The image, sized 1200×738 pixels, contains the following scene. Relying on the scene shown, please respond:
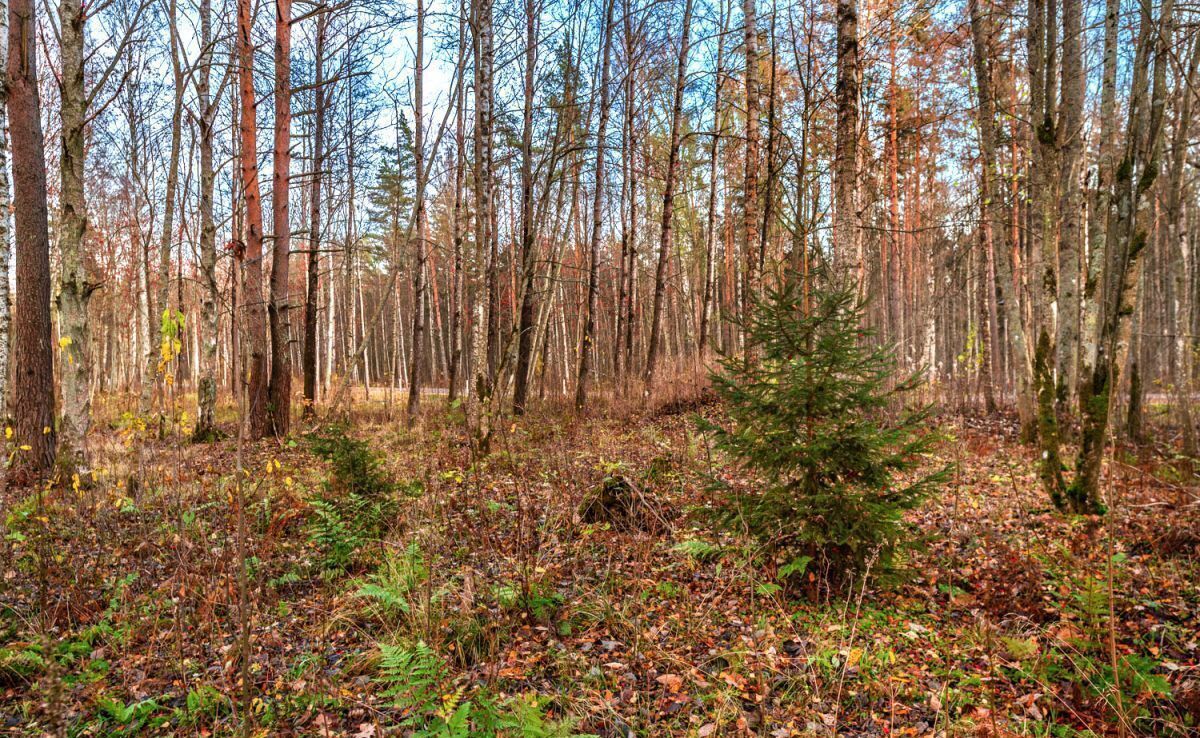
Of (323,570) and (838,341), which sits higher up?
(838,341)

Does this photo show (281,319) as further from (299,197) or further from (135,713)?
(299,197)

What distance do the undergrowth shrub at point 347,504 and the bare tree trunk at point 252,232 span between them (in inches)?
121

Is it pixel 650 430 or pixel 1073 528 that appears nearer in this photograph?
pixel 1073 528

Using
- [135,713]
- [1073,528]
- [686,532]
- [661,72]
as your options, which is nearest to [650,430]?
[686,532]

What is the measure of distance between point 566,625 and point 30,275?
745 cm

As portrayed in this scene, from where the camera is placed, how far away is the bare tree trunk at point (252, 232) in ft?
26.4

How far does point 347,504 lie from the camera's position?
5293 millimetres

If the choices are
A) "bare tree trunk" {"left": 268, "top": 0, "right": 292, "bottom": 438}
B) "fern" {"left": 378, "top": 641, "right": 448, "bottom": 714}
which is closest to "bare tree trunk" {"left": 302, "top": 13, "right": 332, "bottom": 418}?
"bare tree trunk" {"left": 268, "top": 0, "right": 292, "bottom": 438}

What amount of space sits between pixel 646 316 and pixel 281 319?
64.2 ft

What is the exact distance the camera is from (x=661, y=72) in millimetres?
12477

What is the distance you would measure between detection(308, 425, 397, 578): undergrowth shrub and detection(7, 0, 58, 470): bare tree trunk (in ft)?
11.8

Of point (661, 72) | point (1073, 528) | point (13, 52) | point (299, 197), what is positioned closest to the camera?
point (1073, 528)

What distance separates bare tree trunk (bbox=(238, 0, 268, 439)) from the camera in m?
8.04

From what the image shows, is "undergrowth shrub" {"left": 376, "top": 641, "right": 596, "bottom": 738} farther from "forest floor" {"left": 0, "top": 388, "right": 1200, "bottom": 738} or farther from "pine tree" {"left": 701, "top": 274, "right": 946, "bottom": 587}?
"pine tree" {"left": 701, "top": 274, "right": 946, "bottom": 587}
